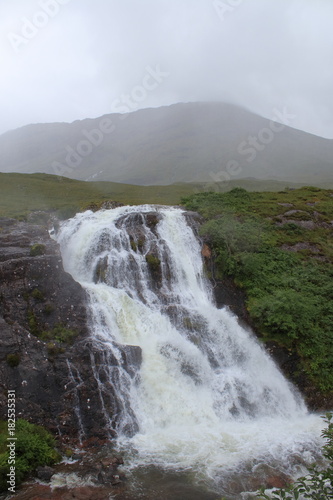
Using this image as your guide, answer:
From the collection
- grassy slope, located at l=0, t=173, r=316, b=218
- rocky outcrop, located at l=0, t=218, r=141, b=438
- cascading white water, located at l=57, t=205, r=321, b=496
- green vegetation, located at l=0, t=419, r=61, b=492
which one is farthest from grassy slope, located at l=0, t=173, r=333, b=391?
grassy slope, located at l=0, t=173, r=316, b=218

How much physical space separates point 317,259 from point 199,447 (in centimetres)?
2135

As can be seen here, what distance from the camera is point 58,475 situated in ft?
47.4

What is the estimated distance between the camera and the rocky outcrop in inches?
690

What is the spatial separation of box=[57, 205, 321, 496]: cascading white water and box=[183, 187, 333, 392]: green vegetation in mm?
2056

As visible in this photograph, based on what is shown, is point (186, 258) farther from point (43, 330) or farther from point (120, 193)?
point (120, 193)

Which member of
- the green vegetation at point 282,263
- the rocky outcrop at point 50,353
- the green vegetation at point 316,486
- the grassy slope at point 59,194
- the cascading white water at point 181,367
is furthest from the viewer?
the grassy slope at point 59,194

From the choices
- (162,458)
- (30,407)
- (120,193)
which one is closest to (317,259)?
(162,458)

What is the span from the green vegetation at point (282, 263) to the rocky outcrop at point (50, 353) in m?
10.7

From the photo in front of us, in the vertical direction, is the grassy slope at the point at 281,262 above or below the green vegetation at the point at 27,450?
above

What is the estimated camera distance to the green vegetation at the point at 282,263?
23.1 meters

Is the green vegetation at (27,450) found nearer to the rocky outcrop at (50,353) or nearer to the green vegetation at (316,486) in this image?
the rocky outcrop at (50,353)

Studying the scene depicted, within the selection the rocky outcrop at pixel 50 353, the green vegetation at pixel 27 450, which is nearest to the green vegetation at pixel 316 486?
the green vegetation at pixel 27 450

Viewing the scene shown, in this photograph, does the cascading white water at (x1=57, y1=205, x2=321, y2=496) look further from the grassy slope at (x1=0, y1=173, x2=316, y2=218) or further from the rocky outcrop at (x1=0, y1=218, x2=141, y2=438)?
the grassy slope at (x1=0, y1=173, x2=316, y2=218)

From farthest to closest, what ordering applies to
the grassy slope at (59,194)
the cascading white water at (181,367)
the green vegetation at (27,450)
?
the grassy slope at (59,194) → the cascading white water at (181,367) → the green vegetation at (27,450)
